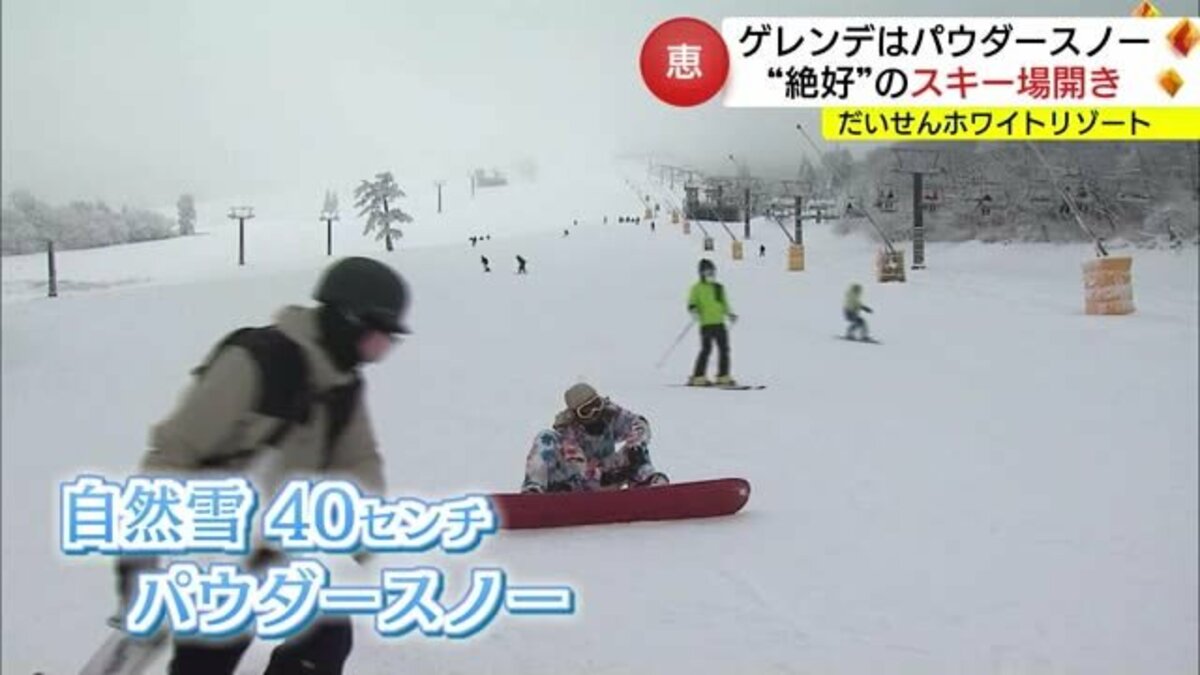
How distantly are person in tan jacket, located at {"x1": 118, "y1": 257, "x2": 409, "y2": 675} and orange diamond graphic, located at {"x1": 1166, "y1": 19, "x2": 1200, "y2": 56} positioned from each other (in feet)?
6.76

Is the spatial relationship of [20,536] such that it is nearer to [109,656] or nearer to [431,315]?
[109,656]

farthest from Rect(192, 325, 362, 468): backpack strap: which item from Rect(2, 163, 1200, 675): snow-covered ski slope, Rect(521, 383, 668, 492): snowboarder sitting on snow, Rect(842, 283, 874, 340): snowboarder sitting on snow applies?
Rect(842, 283, 874, 340): snowboarder sitting on snow

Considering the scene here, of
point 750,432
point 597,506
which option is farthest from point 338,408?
point 750,432

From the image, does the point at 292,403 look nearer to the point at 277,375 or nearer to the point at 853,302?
the point at 277,375

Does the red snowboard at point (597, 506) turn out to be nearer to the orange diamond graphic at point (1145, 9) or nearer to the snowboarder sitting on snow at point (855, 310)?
the orange diamond graphic at point (1145, 9)

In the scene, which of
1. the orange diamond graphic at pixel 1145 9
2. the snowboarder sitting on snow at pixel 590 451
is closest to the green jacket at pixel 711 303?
the snowboarder sitting on snow at pixel 590 451

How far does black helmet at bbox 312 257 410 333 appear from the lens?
0.98 metres

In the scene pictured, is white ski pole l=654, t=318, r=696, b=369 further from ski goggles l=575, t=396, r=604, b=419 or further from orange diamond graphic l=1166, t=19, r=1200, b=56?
orange diamond graphic l=1166, t=19, r=1200, b=56

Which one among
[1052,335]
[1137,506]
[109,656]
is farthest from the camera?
[1052,335]

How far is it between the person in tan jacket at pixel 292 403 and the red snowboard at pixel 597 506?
3.69 ft

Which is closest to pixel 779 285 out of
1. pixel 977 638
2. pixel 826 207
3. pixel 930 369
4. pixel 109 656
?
pixel 930 369

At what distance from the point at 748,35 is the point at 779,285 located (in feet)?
9.85

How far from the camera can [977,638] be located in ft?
5.80

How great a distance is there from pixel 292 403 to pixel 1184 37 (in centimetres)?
223
